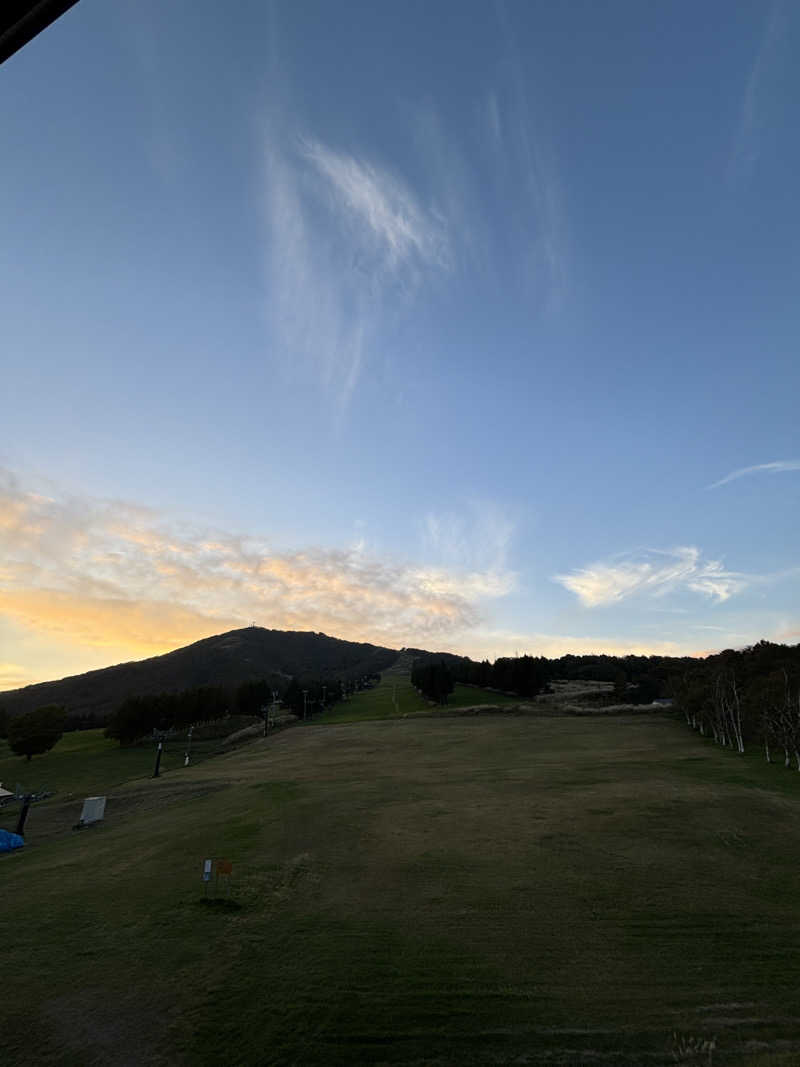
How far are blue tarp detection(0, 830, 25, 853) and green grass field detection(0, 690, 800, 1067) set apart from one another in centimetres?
138

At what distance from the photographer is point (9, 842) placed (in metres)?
39.7

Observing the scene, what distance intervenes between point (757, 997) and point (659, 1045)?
13.4 feet

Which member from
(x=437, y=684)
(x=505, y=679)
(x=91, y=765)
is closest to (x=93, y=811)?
(x=91, y=765)

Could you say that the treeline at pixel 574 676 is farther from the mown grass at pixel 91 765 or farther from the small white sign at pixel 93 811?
the small white sign at pixel 93 811

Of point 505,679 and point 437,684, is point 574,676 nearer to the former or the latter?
point 505,679

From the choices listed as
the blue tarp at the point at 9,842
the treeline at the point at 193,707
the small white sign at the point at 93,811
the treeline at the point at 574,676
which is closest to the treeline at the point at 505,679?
the treeline at the point at 574,676

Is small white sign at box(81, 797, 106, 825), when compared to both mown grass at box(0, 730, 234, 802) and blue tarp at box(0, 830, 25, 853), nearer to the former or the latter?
blue tarp at box(0, 830, 25, 853)

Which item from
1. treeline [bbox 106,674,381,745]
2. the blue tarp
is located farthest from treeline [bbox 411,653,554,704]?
the blue tarp

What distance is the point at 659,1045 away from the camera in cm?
1329

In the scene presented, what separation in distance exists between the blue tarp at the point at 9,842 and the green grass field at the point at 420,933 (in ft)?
4.53

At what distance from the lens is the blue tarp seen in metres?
39.1

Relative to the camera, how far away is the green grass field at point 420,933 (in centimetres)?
1402

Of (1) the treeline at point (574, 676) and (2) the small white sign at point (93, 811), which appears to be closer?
(2) the small white sign at point (93, 811)

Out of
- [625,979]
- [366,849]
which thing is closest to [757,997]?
[625,979]
